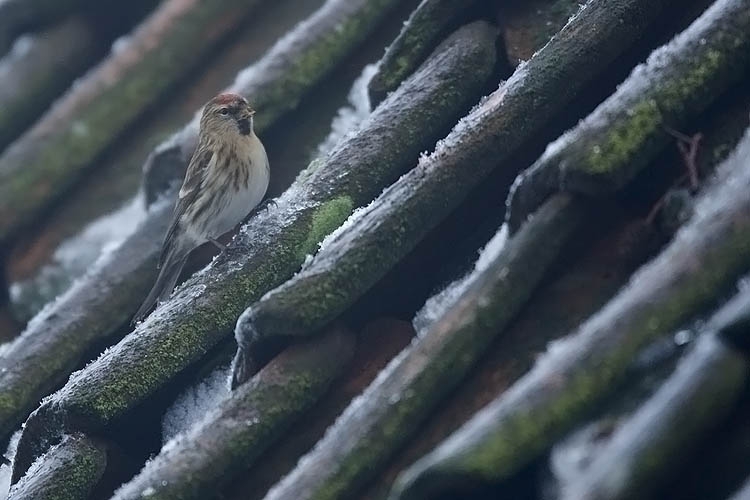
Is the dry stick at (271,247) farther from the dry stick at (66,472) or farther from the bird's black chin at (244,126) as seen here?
the bird's black chin at (244,126)

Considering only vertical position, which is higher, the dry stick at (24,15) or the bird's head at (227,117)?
the dry stick at (24,15)

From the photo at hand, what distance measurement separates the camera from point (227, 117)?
4789mm

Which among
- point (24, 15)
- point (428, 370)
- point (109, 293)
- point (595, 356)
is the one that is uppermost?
point (24, 15)

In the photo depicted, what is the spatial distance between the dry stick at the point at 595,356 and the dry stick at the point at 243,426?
2.18 ft

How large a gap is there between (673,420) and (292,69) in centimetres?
298

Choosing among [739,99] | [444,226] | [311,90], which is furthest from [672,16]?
[311,90]

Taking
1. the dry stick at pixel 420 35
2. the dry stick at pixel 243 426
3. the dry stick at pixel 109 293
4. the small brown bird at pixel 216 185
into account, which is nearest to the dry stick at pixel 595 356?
the dry stick at pixel 243 426

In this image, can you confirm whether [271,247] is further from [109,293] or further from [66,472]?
[109,293]

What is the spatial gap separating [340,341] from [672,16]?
1.37 meters

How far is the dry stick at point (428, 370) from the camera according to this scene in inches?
92.8

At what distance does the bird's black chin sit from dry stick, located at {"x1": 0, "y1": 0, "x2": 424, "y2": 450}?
8 cm

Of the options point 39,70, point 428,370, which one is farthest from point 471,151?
point 39,70

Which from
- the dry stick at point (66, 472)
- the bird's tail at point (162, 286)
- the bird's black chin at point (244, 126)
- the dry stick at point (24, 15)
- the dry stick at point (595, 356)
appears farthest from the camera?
the dry stick at point (24, 15)

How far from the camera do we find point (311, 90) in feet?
15.3
